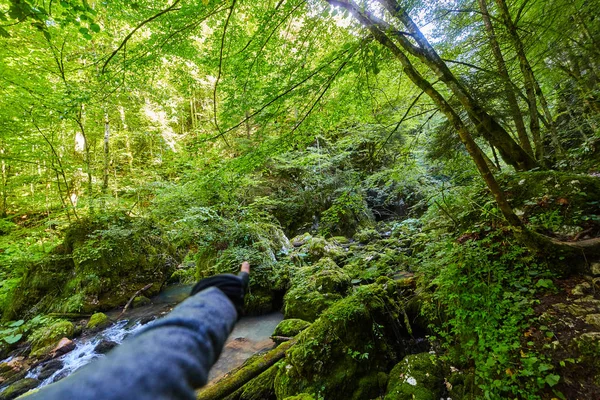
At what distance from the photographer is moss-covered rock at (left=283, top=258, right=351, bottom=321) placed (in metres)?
5.16

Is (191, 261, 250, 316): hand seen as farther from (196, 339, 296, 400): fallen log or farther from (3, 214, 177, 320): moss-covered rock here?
(3, 214, 177, 320): moss-covered rock

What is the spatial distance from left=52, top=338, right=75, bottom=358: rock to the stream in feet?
0.34

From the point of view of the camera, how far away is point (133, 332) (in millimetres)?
5891

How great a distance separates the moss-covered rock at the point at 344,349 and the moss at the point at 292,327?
1053 mm

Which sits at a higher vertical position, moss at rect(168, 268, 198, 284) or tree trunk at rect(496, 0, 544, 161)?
tree trunk at rect(496, 0, 544, 161)

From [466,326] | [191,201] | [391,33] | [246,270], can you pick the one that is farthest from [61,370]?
[391,33]

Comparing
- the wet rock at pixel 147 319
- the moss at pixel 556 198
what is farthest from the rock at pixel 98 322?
the moss at pixel 556 198

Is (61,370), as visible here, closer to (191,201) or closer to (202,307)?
(191,201)

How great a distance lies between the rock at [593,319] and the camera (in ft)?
7.05

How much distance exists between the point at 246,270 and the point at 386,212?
1300 centimetres

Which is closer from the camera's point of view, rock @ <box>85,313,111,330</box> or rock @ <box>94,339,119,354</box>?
rock @ <box>94,339,119,354</box>

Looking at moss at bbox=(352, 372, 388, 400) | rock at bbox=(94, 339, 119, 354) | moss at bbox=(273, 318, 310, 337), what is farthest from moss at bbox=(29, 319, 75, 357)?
moss at bbox=(352, 372, 388, 400)

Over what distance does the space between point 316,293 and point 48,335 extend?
20.8 ft

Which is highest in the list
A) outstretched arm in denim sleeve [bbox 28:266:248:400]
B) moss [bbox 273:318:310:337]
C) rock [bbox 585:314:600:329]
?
outstretched arm in denim sleeve [bbox 28:266:248:400]
